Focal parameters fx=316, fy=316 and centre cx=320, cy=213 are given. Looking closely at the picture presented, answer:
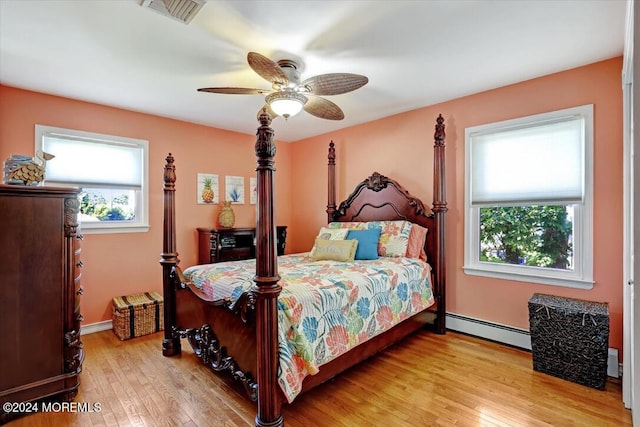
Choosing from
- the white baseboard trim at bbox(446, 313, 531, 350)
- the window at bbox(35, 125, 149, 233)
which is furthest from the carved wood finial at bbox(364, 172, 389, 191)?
the window at bbox(35, 125, 149, 233)

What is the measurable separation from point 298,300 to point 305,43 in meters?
1.74

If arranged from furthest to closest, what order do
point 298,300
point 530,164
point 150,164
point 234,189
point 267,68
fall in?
point 234,189 → point 150,164 → point 530,164 → point 267,68 → point 298,300

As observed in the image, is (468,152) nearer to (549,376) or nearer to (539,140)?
(539,140)

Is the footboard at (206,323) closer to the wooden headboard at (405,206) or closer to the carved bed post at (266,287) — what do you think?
the carved bed post at (266,287)

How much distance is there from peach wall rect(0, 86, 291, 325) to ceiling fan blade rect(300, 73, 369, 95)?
73.9 inches

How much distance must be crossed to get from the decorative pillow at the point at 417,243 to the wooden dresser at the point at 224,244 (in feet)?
5.22

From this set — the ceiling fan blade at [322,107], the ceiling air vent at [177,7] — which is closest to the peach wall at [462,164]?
the ceiling fan blade at [322,107]

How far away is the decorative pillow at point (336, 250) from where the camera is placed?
3.15 metres

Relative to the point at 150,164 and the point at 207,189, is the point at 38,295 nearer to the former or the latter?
the point at 150,164

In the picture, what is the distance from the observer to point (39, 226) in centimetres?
201

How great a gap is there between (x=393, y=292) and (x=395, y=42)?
1935 mm

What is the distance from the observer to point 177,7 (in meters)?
1.80

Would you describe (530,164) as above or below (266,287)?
above

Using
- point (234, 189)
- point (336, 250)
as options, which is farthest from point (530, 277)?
point (234, 189)
